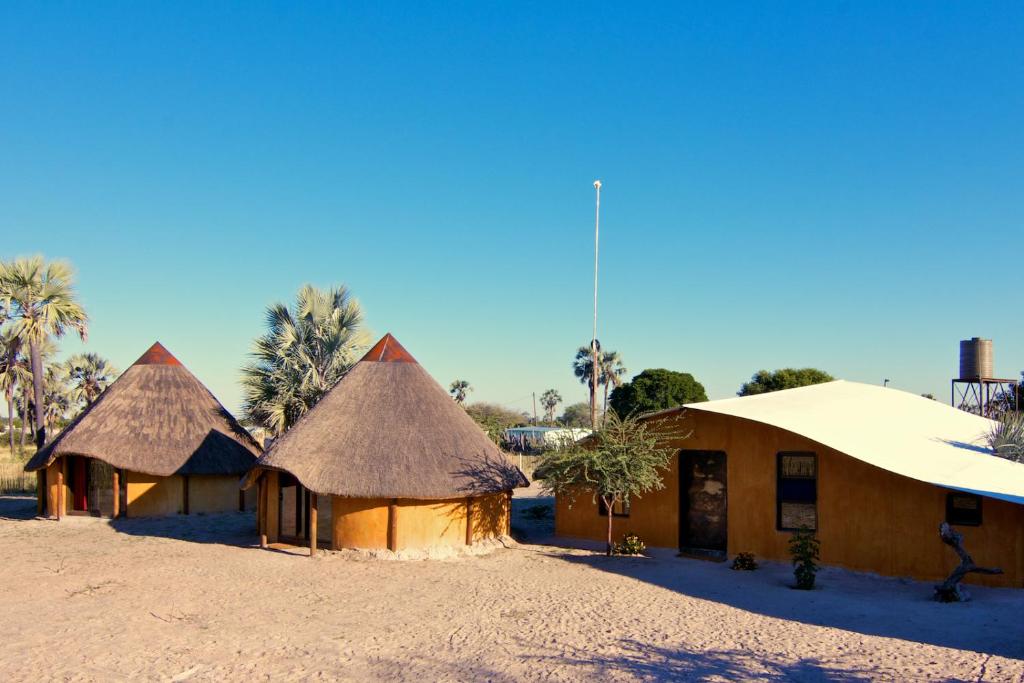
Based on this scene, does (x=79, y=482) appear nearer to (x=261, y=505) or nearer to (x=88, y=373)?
(x=261, y=505)

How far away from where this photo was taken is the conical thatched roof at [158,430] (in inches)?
848

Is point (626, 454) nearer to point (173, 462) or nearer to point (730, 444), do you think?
point (730, 444)

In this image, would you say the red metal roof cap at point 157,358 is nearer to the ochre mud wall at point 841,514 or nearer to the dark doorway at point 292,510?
the dark doorway at point 292,510

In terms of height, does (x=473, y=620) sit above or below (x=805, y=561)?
below

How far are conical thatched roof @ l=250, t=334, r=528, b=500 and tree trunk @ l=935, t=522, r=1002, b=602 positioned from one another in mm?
8990

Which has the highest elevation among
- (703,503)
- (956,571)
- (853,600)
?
(703,503)

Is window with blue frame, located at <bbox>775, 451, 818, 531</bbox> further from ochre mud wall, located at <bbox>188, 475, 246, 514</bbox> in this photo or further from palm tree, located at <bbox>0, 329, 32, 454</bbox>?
palm tree, located at <bbox>0, 329, 32, 454</bbox>

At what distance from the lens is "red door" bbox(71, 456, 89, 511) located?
22.6m

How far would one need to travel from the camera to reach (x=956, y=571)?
41.6 ft

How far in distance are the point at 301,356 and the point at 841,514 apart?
58.0ft

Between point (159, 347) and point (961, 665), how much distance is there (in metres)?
24.4

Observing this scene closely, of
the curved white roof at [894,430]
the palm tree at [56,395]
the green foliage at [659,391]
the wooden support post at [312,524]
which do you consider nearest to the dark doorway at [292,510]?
the wooden support post at [312,524]

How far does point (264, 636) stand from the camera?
10.9 meters

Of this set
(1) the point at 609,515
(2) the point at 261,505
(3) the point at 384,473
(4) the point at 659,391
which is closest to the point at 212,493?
(2) the point at 261,505
